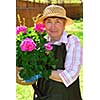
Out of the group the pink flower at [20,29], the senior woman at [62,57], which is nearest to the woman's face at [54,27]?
the senior woman at [62,57]

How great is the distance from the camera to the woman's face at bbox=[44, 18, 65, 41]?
6.42 ft

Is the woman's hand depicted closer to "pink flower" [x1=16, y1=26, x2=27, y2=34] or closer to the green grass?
the green grass

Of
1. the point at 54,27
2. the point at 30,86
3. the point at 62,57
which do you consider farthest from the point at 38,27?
the point at 30,86

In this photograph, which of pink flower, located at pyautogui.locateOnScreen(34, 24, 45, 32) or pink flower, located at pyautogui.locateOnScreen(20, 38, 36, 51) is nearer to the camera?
pink flower, located at pyautogui.locateOnScreen(20, 38, 36, 51)

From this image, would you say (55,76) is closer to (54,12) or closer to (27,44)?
(27,44)

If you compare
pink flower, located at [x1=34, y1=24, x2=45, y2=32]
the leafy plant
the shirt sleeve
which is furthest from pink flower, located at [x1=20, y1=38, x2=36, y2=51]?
the shirt sleeve

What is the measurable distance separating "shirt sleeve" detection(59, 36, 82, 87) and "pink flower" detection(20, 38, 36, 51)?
0.22m

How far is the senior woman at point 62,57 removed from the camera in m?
1.94

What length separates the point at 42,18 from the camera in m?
1.96

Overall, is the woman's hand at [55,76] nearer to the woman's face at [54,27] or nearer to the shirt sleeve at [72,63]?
the shirt sleeve at [72,63]

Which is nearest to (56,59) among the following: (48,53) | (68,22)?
(48,53)

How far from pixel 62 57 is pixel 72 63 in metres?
0.07

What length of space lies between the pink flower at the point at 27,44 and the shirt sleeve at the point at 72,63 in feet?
0.72
